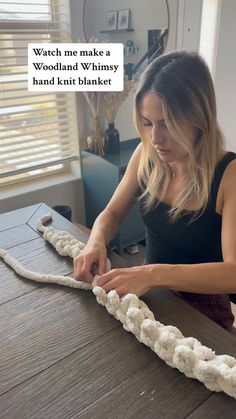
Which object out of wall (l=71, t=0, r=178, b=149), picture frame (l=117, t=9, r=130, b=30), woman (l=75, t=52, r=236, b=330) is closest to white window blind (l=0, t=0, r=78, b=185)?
wall (l=71, t=0, r=178, b=149)

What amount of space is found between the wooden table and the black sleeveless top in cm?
24

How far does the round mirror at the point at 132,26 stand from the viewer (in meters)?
1.94

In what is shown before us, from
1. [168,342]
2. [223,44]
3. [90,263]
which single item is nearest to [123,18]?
[223,44]

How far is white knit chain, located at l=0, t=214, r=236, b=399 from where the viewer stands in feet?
1.80

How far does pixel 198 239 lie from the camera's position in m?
0.96

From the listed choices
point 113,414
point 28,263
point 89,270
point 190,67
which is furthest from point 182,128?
point 113,414

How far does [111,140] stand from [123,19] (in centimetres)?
69

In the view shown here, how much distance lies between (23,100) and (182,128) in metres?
1.31

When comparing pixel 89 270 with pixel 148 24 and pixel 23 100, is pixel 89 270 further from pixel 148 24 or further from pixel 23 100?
pixel 148 24

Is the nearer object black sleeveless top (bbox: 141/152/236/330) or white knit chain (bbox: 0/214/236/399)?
white knit chain (bbox: 0/214/236/399)

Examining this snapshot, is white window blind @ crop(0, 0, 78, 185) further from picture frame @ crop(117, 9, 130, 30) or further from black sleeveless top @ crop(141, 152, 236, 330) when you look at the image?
black sleeveless top @ crop(141, 152, 236, 330)

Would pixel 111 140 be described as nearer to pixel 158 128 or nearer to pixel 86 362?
pixel 158 128

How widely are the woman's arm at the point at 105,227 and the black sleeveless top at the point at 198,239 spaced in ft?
0.33

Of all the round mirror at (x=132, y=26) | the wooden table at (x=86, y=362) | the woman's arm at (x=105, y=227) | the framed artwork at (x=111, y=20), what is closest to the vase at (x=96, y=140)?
the round mirror at (x=132, y=26)
